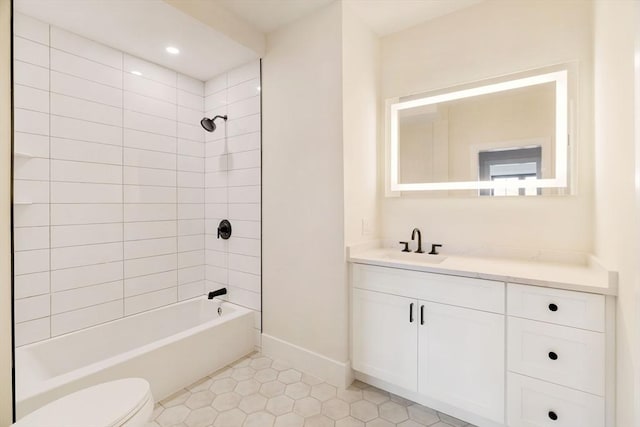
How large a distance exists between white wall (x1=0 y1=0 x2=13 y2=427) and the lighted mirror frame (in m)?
2.24

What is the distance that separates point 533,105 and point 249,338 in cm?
273

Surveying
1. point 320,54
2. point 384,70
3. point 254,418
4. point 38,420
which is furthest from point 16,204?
point 384,70

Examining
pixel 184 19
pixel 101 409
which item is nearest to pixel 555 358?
pixel 101 409

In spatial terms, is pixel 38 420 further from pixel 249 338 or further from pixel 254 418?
pixel 249 338

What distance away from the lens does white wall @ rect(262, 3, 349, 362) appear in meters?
2.09

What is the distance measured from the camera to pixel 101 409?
45.0 inches

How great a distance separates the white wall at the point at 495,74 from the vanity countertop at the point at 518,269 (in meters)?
0.18

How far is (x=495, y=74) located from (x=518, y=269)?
1.32 metres

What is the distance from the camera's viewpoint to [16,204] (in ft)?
6.19

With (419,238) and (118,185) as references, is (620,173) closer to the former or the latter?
(419,238)

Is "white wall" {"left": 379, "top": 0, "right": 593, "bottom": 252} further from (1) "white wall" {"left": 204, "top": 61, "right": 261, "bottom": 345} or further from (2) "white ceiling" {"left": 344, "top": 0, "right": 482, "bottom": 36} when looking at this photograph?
(1) "white wall" {"left": 204, "top": 61, "right": 261, "bottom": 345}

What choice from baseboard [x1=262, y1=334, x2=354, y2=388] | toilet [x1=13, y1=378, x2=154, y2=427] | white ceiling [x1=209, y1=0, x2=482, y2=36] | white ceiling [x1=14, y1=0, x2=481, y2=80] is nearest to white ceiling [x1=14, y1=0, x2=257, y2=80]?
white ceiling [x1=14, y1=0, x2=481, y2=80]

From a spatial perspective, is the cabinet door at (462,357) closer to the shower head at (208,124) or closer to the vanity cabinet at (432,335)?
the vanity cabinet at (432,335)

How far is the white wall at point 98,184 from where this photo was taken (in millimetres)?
1965
